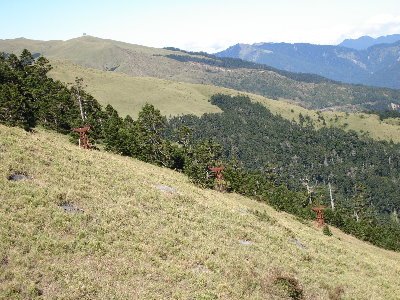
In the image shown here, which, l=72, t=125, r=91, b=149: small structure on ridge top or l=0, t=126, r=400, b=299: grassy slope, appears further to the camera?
l=72, t=125, r=91, b=149: small structure on ridge top

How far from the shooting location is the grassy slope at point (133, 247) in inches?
837

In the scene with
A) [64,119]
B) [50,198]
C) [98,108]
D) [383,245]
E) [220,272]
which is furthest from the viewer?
[98,108]

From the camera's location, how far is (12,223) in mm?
23953

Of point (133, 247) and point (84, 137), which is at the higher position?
point (84, 137)

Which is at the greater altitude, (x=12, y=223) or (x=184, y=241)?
(x=12, y=223)

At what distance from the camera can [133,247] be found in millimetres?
26047

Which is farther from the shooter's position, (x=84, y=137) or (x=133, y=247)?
(x=84, y=137)

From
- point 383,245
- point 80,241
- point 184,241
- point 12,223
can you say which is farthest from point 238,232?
point 383,245

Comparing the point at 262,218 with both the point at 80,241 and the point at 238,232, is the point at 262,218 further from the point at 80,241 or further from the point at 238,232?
the point at 80,241

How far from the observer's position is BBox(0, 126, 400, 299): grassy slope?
21250 mm

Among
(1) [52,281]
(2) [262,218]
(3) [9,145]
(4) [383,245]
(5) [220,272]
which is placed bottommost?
(4) [383,245]

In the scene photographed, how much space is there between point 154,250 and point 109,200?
8690mm

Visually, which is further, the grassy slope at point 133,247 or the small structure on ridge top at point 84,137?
the small structure on ridge top at point 84,137

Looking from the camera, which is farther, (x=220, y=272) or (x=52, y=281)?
(x=220, y=272)
